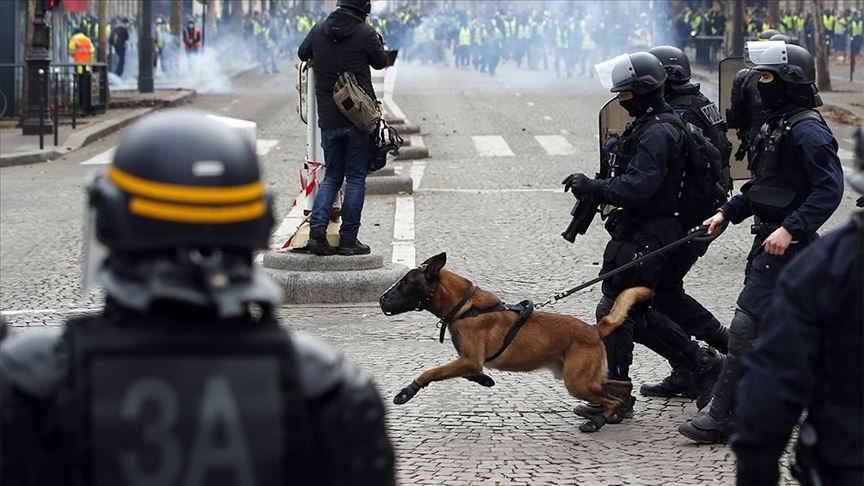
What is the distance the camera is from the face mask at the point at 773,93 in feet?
20.4

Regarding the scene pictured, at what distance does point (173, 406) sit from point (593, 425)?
4446 mm

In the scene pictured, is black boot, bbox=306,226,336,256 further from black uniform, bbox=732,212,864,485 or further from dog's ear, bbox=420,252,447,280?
black uniform, bbox=732,212,864,485

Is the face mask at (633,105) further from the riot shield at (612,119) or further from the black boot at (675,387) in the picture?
the riot shield at (612,119)

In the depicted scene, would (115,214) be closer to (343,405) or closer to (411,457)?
(343,405)

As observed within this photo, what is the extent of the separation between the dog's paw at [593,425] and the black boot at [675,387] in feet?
2.33

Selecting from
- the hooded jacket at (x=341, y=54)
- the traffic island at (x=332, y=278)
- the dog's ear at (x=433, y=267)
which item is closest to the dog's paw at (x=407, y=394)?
the dog's ear at (x=433, y=267)

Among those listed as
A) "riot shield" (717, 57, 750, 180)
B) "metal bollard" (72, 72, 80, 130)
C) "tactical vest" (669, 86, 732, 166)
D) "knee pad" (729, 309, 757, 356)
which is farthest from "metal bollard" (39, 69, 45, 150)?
"knee pad" (729, 309, 757, 356)

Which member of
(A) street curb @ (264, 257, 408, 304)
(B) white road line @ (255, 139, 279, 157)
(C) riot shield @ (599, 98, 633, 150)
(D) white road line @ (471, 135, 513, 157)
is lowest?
(B) white road line @ (255, 139, 279, 157)

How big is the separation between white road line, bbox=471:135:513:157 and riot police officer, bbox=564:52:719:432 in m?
13.6

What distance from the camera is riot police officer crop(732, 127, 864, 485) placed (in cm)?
287

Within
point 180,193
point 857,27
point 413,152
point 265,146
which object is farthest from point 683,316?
point 857,27

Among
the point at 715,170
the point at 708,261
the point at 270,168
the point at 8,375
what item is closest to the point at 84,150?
the point at 270,168

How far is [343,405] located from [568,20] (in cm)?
5101

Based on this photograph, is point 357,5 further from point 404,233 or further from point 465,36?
point 465,36
